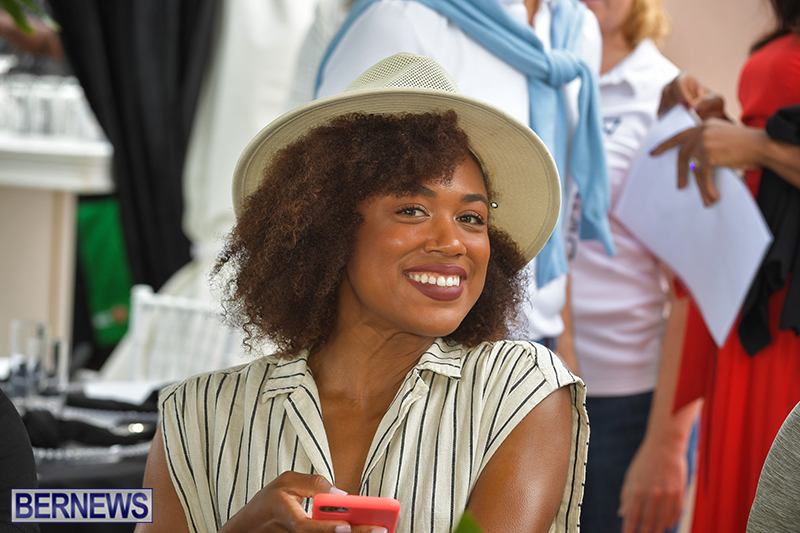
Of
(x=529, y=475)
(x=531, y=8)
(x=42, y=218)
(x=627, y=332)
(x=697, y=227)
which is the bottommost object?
(x=42, y=218)

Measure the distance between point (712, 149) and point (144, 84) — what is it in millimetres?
2657

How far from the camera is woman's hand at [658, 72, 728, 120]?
1.99 metres

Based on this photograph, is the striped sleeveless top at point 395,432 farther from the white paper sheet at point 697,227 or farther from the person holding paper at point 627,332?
the person holding paper at point 627,332

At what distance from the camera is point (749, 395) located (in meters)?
1.80

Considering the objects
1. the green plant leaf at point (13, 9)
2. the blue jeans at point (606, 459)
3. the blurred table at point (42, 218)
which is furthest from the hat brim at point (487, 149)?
the blurred table at point (42, 218)

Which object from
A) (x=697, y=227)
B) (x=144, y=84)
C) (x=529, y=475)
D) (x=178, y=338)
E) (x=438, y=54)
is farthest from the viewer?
(x=144, y=84)

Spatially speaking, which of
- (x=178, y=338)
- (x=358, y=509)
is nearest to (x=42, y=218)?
(x=178, y=338)

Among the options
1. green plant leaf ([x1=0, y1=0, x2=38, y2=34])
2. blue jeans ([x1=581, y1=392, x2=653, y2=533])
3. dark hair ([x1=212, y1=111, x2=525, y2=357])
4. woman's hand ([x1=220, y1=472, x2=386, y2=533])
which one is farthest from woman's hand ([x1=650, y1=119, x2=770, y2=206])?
green plant leaf ([x1=0, y1=0, x2=38, y2=34])

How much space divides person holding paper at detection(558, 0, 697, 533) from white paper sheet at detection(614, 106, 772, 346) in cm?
12

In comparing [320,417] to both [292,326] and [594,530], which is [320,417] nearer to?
[292,326]

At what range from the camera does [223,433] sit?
1.21 metres

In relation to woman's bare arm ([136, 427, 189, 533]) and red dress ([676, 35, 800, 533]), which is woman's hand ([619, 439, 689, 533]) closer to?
red dress ([676, 35, 800, 533])

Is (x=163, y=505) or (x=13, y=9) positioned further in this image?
(x=13, y=9)

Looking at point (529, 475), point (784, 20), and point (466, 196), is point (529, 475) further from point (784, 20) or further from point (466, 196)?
point (784, 20)
